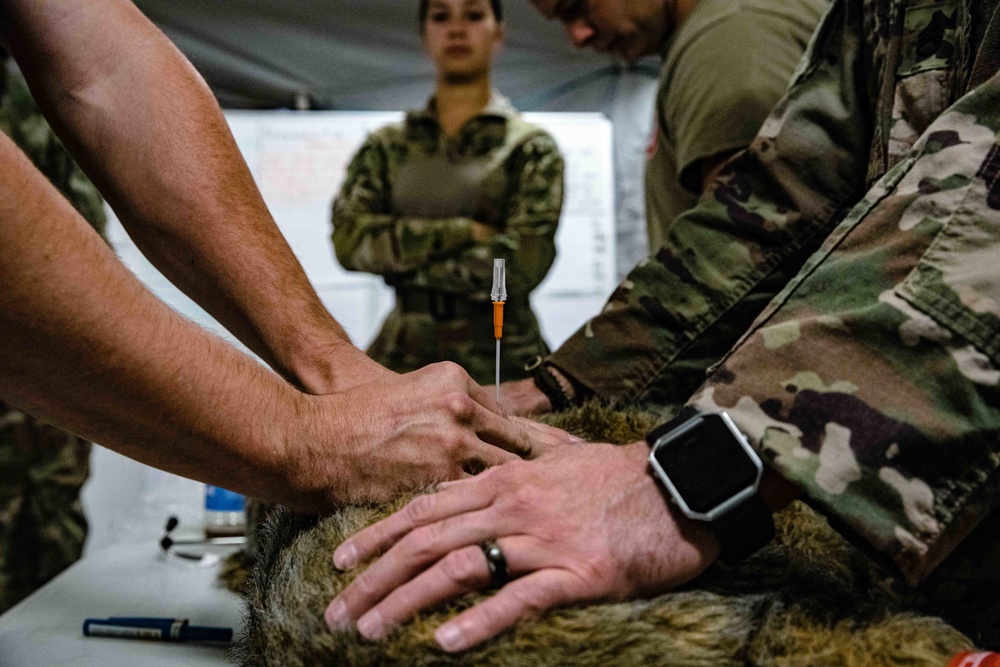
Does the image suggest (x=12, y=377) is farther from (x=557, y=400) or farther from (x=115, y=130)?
(x=557, y=400)

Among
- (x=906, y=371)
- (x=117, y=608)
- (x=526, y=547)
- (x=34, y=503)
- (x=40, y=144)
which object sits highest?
(x=906, y=371)

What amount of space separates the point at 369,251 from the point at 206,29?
1.43 m

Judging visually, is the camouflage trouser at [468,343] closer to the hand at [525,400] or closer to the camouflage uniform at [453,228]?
the camouflage uniform at [453,228]

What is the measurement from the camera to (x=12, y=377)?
544mm

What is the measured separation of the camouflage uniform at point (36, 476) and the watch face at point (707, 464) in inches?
78.3

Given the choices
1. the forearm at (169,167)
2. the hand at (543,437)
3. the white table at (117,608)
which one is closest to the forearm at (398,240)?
the white table at (117,608)

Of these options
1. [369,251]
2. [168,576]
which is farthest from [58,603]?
[369,251]

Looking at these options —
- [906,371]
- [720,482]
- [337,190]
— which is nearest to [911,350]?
[906,371]

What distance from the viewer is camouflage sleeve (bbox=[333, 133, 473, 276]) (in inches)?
88.5

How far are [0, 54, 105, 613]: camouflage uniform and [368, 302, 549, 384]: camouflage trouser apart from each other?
34.9 inches

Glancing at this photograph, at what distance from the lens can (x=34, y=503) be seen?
7.07 feet

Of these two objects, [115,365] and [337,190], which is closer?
[115,365]

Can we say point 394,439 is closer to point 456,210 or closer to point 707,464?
point 707,464

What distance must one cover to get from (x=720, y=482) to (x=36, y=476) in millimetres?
2164
